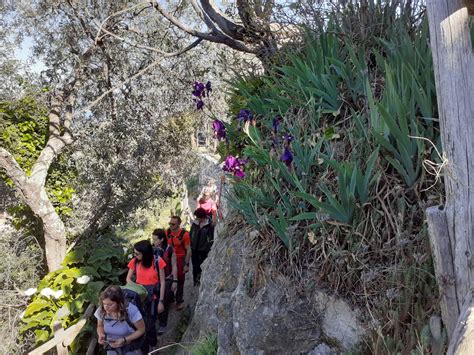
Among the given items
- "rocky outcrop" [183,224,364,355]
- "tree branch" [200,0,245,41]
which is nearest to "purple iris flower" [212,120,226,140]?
"rocky outcrop" [183,224,364,355]

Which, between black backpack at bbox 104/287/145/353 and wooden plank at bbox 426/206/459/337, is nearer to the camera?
wooden plank at bbox 426/206/459/337

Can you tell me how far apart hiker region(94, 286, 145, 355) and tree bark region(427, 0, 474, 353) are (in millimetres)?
2629

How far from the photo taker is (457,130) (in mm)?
2045

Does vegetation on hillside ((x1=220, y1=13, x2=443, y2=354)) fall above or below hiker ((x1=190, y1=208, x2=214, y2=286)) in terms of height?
above

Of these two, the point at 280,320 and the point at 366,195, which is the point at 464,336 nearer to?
the point at 366,195

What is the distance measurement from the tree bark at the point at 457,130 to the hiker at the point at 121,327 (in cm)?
263

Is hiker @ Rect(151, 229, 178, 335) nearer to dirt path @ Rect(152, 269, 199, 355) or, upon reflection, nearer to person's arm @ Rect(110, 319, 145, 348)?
dirt path @ Rect(152, 269, 199, 355)

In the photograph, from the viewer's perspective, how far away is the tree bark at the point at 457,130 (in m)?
1.97

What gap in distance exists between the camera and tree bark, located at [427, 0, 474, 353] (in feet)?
6.47

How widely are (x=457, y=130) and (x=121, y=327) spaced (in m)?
3.13

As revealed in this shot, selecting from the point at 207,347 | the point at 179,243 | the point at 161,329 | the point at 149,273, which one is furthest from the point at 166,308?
the point at 207,347

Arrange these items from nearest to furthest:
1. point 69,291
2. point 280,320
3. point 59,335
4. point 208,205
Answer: point 280,320 < point 59,335 < point 69,291 < point 208,205

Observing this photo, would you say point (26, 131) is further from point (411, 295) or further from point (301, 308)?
point (411, 295)

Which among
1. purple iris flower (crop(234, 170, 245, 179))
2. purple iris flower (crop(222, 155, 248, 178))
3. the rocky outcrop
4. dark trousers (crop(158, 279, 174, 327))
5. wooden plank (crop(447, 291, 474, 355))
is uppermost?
purple iris flower (crop(222, 155, 248, 178))
